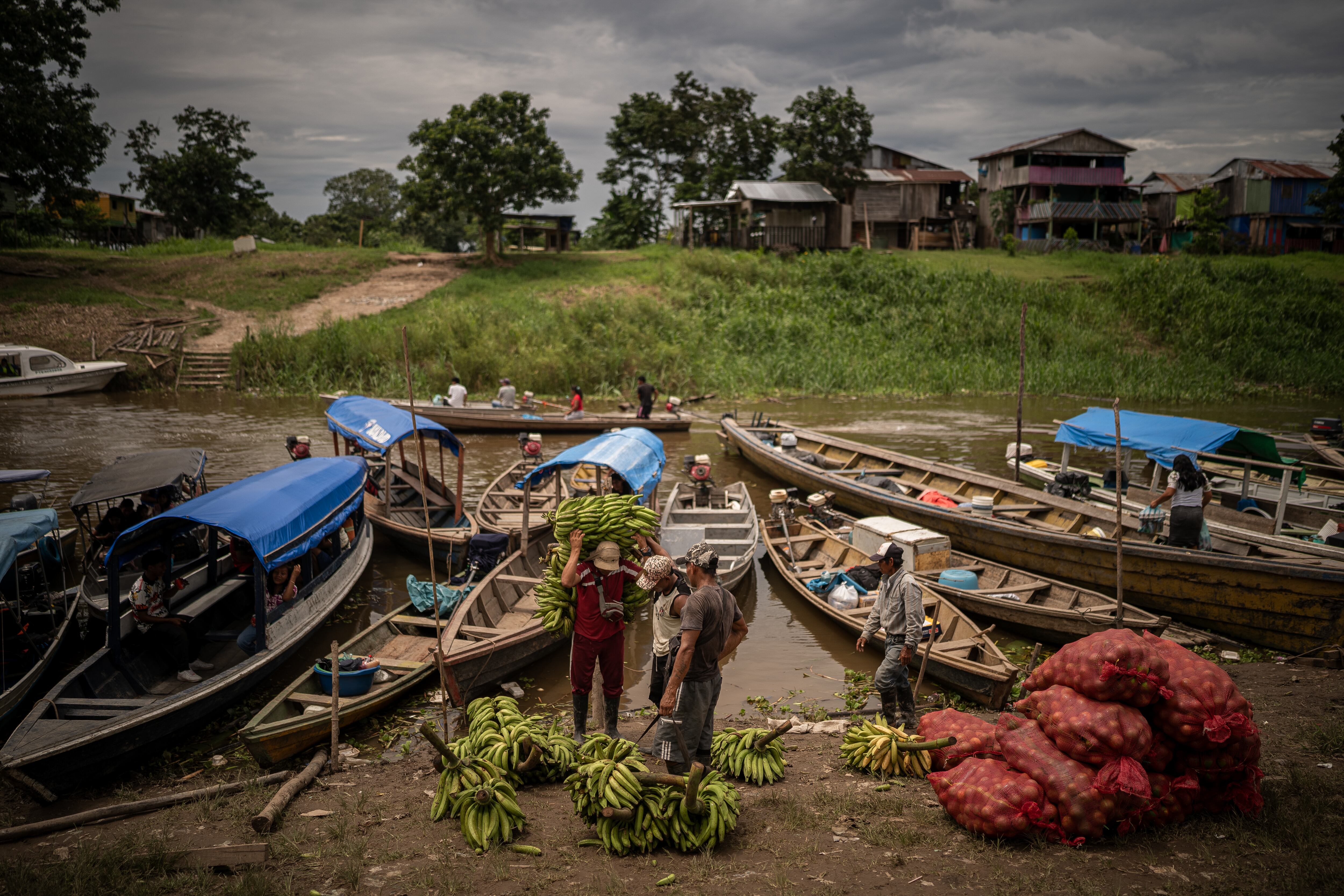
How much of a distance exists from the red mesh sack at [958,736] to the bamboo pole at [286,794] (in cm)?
493

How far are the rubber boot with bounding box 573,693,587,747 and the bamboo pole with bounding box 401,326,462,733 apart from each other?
107 cm

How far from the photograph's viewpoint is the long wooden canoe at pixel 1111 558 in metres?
8.86

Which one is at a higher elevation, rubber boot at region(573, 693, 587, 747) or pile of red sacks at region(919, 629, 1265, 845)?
pile of red sacks at region(919, 629, 1265, 845)

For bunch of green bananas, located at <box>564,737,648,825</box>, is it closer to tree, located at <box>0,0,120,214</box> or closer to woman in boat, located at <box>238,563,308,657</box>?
woman in boat, located at <box>238,563,308,657</box>

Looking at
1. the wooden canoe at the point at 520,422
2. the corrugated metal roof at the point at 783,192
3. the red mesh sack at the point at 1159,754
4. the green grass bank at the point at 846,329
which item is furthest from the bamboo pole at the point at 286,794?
the corrugated metal roof at the point at 783,192

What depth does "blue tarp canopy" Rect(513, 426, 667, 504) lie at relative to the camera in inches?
400

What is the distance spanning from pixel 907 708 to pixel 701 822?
2.86 metres

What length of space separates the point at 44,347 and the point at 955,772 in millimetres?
34378

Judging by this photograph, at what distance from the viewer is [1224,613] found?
9.40 meters

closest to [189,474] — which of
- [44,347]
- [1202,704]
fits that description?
[1202,704]

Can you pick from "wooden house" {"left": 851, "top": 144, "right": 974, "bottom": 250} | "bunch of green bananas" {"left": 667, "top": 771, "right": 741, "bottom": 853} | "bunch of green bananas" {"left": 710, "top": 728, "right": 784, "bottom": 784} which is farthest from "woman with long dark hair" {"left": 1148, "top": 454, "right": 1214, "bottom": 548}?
"wooden house" {"left": 851, "top": 144, "right": 974, "bottom": 250}

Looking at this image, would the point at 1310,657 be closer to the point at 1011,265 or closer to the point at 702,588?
the point at 702,588

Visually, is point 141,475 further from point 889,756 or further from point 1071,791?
point 1071,791

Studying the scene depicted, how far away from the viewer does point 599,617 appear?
6.52 m
